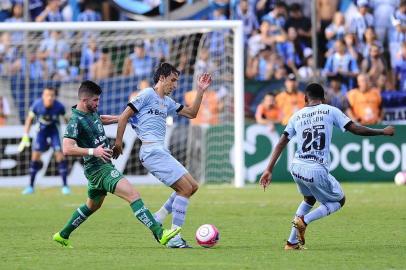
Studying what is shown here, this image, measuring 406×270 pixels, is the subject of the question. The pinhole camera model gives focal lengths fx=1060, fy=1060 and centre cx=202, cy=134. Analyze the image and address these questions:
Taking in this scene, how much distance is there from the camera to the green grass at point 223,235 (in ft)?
32.5

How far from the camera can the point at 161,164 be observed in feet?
39.3

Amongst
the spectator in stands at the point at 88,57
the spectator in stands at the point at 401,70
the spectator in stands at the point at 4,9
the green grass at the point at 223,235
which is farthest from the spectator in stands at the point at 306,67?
the spectator in stands at the point at 4,9

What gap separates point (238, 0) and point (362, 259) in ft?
54.7

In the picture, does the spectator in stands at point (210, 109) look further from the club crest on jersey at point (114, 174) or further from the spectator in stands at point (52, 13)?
the club crest on jersey at point (114, 174)

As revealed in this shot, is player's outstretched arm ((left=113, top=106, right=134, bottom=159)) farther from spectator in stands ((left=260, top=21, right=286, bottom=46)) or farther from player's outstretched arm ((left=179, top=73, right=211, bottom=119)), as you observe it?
spectator in stands ((left=260, top=21, right=286, bottom=46))

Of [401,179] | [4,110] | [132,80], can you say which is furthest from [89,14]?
[401,179]

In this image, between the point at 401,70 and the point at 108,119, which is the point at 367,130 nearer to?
the point at 108,119

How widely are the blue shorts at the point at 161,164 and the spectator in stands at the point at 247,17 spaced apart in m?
14.4

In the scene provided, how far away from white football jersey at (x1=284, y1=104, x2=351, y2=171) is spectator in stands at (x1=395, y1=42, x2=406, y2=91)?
14222 mm

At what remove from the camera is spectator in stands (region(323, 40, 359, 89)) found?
82.9ft

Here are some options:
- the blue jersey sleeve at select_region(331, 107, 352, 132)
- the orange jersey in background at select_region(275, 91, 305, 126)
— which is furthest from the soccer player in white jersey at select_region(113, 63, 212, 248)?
the orange jersey in background at select_region(275, 91, 305, 126)

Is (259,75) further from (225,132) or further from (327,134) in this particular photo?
(327,134)

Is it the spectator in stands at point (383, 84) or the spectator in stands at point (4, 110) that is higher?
the spectator in stands at point (383, 84)

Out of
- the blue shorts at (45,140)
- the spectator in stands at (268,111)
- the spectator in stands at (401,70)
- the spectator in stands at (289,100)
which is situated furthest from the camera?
the spectator in stands at (401,70)
